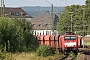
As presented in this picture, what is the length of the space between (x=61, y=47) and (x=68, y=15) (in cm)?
5704

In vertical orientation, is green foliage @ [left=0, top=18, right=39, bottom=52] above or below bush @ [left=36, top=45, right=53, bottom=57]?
above

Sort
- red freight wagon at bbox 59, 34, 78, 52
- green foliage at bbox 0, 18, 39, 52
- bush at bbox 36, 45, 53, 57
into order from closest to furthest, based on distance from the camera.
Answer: green foliage at bbox 0, 18, 39, 52
bush at bbox 36, 45, 53, 57
red freight wagon at bbox 59, 34, 78, 52

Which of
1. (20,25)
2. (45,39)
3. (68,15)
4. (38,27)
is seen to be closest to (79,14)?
(68,15)

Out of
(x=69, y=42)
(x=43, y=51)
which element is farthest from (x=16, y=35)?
(x=69, y=42)

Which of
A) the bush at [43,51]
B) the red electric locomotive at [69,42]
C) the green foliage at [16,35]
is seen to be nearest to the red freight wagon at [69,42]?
the red electric locomotive at [69,42]

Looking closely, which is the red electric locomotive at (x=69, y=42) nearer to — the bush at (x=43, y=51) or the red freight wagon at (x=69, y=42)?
the red freight wagon at (x=69, y=42)

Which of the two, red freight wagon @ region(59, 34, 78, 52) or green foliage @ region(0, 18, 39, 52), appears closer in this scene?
green foliage @ region(0, 18, 39, 52)

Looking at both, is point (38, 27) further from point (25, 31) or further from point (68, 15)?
point (25, 31)

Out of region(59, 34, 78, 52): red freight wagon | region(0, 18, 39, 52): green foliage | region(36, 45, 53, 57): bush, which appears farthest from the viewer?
region(59, 34, 78, 52): red freight wagon

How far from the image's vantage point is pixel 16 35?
139 feet

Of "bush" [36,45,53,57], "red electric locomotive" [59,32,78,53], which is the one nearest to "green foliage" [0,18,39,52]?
"bush" [36,45,53,57]

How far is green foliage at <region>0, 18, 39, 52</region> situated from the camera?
1458 inches

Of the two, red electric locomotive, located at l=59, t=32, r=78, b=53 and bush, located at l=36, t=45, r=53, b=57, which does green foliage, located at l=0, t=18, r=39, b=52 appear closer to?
bush, located at l=36, t=45, r=53, b=57

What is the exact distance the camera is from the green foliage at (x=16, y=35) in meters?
37.0
